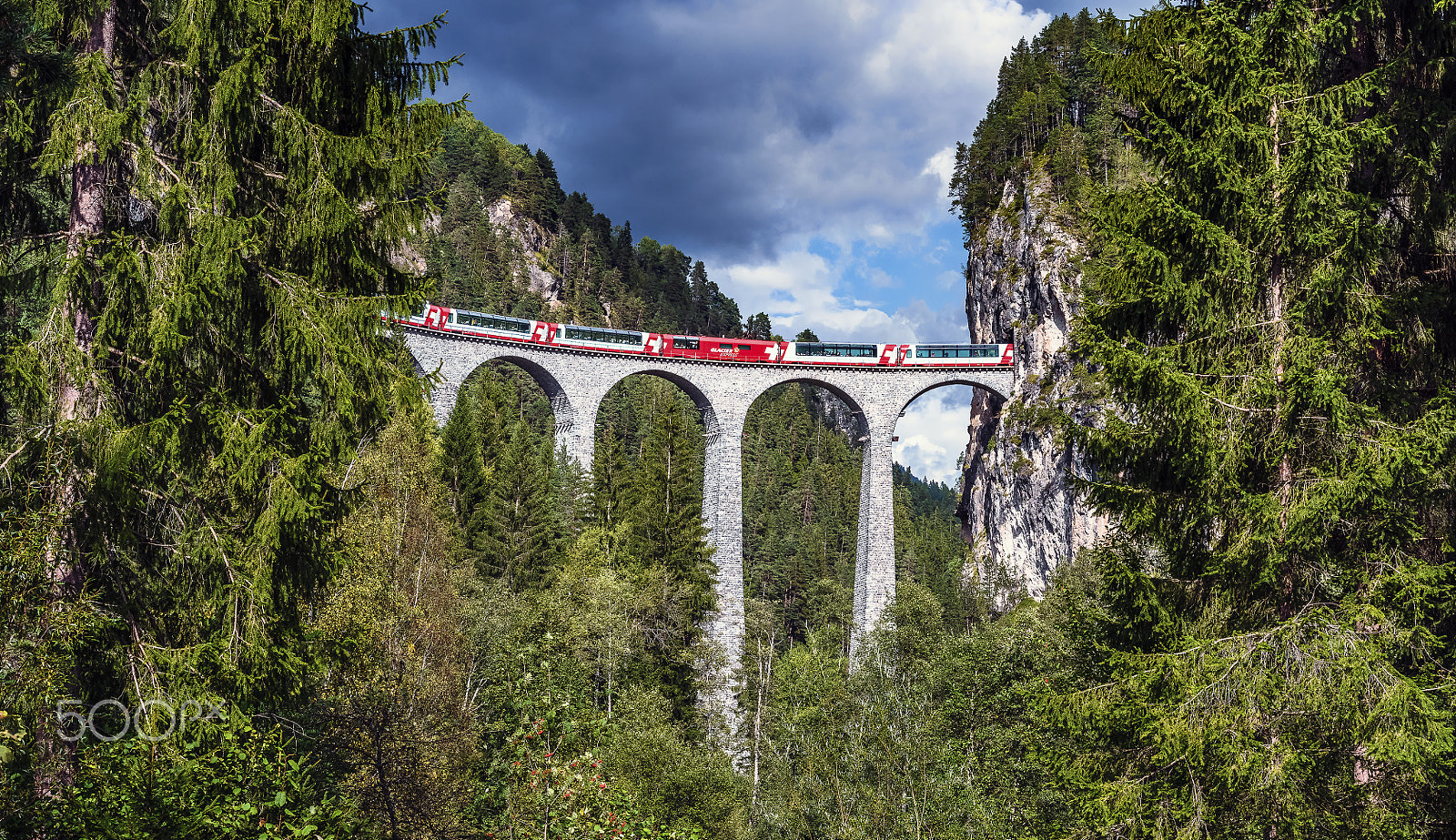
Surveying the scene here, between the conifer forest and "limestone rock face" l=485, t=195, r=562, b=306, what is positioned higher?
"limestone rock face" l=485, t=195, r=562, b=306

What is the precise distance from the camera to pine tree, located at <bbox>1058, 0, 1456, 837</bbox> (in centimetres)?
702

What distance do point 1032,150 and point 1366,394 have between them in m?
45.9

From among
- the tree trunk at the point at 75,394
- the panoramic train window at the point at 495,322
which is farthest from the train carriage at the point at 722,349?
the tree trunk at the point at 75,394

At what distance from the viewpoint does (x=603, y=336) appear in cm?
3888

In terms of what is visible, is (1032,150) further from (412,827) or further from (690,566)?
(412,827)

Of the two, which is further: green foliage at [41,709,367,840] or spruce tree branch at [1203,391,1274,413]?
spruce tree branch at [1203,391,1274,413]

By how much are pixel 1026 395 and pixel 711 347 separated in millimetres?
16297

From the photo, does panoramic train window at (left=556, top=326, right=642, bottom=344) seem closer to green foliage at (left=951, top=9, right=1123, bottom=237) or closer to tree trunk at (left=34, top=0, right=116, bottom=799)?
green foliage at (left=951, top=9, right=1123, bottom=237)

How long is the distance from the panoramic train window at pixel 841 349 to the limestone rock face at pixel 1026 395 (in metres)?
8.08

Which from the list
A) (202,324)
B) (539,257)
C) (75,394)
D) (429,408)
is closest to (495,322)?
(429,408)

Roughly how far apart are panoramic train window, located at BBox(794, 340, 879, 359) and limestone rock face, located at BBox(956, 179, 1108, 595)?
8.08m

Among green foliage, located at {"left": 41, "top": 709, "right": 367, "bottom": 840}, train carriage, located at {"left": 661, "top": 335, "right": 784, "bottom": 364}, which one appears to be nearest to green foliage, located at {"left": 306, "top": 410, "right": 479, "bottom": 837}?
green foliage, located at {"left": 41, "top": 709, "right": 367, "bottom": 840}

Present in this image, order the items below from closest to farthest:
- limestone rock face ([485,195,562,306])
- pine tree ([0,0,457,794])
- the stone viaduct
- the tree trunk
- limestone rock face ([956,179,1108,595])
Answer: the tree trunk < pine tree ([0,0,457,794]) < the stone viaduct < limestone rock face ([956,179,1108,595]) < limestone rock face ([485,195,562,306])

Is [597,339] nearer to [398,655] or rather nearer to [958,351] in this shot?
[958,351]
